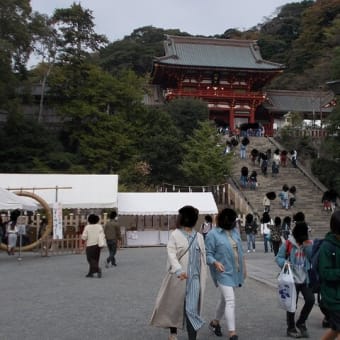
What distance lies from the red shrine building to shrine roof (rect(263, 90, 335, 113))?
1.21 m

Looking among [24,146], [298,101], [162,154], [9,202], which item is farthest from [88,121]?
[298,101]

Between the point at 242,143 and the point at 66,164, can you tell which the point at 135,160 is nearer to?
the point at 66,164

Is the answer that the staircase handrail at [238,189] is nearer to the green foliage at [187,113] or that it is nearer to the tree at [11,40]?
the green foliage at [187,113]

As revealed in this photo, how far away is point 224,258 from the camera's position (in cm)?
546

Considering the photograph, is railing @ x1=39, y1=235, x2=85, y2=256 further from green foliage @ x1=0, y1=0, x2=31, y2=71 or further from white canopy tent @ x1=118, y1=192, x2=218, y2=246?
green foliage @ x1=0, y1=0, x2=31, y2=71

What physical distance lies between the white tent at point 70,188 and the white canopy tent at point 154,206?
735 mm

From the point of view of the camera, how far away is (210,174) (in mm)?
26203

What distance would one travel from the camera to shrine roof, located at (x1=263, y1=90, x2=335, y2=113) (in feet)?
141

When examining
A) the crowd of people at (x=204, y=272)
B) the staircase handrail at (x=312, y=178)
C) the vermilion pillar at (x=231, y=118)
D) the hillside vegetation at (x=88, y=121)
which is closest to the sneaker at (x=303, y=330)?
the crowd of people at (x=204, y=272)

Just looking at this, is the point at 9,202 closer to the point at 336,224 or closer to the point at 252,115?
the point at 336,224

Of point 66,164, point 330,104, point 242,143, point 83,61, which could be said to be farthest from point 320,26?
point 66,164

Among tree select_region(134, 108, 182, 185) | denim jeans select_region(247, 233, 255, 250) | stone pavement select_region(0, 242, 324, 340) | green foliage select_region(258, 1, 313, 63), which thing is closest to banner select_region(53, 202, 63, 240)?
stone pavement select_region(0, 242, 324, 340)

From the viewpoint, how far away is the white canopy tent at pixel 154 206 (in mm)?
19453

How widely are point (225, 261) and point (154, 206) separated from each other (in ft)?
47.0
